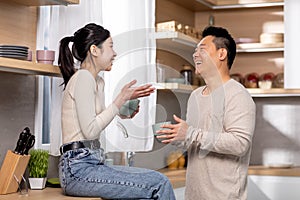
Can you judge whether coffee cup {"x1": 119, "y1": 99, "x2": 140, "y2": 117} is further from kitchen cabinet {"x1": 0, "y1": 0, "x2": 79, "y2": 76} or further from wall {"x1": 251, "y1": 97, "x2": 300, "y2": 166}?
wall {"x1": 251, "y1": 97, "x2": 300, "y2": 166}

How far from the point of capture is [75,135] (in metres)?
2.89

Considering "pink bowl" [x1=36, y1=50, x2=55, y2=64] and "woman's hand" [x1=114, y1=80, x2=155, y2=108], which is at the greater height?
"pink bowl" [x1=36, y1=50, x2=55, y2=64]

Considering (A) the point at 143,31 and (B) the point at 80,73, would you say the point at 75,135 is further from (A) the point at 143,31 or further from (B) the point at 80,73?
(A) the point at 143,31

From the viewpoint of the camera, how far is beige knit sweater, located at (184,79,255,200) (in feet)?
9.00

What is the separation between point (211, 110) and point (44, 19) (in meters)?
1.06

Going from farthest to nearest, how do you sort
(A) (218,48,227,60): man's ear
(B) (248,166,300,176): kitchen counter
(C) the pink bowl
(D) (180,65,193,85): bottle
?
(D) (180,65,193,85): bottle < (B) (248,166,300,176): kitchen counter < (C) the pink bowl < (A) (218,48,227,60): man's ear

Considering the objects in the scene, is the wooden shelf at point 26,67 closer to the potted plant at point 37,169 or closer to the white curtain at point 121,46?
the white curtain at point 121,46

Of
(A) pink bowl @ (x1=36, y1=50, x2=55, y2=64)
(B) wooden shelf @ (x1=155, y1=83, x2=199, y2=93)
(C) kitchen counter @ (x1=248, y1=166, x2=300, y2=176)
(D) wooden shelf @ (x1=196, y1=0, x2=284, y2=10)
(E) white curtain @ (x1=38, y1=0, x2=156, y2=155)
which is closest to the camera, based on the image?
(A) pink bowl @ (x1=36, y1=50, x2=55, y2=64)

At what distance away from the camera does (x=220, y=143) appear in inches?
108

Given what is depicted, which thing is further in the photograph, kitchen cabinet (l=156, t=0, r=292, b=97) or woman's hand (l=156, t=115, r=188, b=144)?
kitchen cabinet (l=156, t=0, r=292, b=97)

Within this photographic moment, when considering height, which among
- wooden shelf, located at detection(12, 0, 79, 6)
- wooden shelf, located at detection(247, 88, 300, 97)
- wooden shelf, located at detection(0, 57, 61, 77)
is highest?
wooden shelf, located at detection(12, 0, 79, 6)

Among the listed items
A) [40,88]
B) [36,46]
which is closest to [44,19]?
[36,46]

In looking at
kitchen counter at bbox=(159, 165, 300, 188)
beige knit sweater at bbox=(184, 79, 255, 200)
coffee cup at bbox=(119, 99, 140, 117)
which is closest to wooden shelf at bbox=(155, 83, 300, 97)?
kitchen counter at bbox=(159, 165, 300, 188)

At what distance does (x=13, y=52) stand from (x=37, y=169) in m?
0.62
